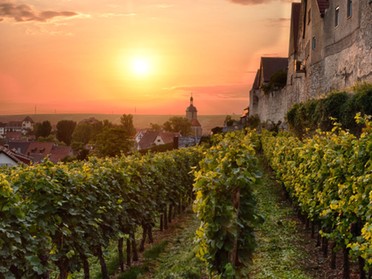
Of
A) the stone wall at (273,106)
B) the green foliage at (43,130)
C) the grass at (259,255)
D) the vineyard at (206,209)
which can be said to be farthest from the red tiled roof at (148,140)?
the vineyard at (206,209)

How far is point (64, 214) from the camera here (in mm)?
10547

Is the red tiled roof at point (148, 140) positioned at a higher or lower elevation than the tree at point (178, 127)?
lower

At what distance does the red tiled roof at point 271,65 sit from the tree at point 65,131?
88806 mm

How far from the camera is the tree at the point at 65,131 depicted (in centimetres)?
14825

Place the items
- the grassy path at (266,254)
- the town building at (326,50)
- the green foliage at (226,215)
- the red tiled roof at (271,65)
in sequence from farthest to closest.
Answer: the red tiled roof at (271,65) → the town building at (326,50) → the grassy path at (266,254) → the green foliage at (226,215)

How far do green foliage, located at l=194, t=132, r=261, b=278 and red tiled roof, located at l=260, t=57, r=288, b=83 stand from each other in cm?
6087

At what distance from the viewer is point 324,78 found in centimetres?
3753

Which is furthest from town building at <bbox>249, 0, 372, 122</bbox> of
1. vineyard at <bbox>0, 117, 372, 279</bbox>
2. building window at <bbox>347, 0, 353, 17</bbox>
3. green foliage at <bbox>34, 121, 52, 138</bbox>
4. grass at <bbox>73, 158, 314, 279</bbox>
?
green foliage at <bbox>34, 121, 52, 138</bbox>

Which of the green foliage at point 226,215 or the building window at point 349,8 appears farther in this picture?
the building window at point 349,8

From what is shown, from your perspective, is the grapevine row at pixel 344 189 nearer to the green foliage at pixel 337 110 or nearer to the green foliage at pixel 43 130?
the green foliage at pixel 337 110

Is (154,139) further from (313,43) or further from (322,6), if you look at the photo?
(322,6)

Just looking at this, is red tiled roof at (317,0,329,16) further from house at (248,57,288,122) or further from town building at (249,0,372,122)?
house at (248,57,288,122)

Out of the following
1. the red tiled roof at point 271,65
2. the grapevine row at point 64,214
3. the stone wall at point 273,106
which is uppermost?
the red tiled roof at point 271,65

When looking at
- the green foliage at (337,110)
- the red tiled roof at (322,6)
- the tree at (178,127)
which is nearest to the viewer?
the green foliage at (337,110)
